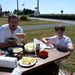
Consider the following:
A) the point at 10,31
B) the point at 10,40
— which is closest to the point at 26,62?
the point at 10,40

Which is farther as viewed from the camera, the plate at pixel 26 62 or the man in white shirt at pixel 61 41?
the man in white shirt at pixel 61 41

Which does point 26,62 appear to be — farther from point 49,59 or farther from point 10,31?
point 10,31

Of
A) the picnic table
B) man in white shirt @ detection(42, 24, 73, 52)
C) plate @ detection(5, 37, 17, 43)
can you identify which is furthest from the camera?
plate @ detection(5, 37, 17, 43)

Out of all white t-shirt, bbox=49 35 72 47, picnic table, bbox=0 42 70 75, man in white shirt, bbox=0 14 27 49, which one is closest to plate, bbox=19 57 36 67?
picnic table, bbox=0 42 70 75

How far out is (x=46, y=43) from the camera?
3242 mm

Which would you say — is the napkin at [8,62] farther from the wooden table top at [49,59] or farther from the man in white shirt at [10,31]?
the man in white shirt at [10,31]

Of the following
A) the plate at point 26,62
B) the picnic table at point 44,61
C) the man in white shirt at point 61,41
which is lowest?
the picnic table at point 44,61

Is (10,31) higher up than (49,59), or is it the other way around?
(10,31)

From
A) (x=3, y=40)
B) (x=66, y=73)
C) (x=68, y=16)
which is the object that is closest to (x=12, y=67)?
(x=3, y=40)

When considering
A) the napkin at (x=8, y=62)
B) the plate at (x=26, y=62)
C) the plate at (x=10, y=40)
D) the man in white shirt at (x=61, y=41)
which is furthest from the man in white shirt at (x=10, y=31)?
the napkin at (x=8, y=62)

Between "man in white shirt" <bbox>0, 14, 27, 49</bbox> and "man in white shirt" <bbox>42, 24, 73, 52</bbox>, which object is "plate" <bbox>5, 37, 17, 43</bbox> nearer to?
"man in white shirt" <bbox>0, 14, 27, 49</bbox>

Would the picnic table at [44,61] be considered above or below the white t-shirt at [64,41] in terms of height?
below

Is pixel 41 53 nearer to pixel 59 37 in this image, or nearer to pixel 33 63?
pixel 33 63

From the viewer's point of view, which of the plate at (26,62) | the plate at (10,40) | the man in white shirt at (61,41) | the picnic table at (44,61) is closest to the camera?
the picnic table at (44,61)
